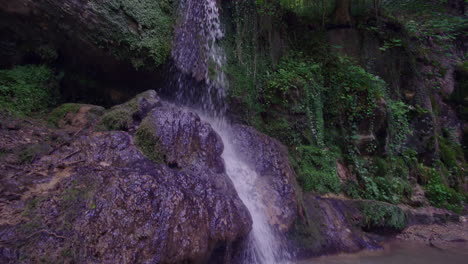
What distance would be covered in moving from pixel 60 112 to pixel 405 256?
6.08 meters

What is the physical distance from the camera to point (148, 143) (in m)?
3.50

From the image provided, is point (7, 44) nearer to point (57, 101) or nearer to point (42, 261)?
point (57, 101)

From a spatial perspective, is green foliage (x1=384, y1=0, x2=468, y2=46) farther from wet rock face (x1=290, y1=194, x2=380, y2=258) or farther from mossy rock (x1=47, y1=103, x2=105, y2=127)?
mossy rock (x1=47, y1=103, x2=105, y2=127)

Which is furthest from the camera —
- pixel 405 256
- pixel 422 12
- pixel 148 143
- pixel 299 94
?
pixel 422 12

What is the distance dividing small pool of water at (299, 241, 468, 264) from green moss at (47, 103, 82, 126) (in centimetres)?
435

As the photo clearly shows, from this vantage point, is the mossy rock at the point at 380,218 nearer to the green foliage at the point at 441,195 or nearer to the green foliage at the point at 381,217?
the green foliage at the point at 381,217

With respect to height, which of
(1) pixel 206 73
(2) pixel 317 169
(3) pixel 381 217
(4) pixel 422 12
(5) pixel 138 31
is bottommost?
(3) pixel 381 217

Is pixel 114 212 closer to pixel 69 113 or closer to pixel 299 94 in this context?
pixel 69 113

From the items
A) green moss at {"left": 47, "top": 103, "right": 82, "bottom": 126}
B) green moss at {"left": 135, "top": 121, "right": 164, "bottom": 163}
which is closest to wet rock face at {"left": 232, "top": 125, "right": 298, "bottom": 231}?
green moss at {"left": 135, "top": 121, "right": 164, "bottom": 163}

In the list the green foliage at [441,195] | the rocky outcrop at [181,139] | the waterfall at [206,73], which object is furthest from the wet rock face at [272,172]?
the green foliage at [441,195]

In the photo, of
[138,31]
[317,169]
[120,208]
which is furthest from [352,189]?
[138,31]

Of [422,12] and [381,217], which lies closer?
[381,217]

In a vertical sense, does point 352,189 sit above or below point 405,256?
below

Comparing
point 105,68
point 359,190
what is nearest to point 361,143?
point 359,190
